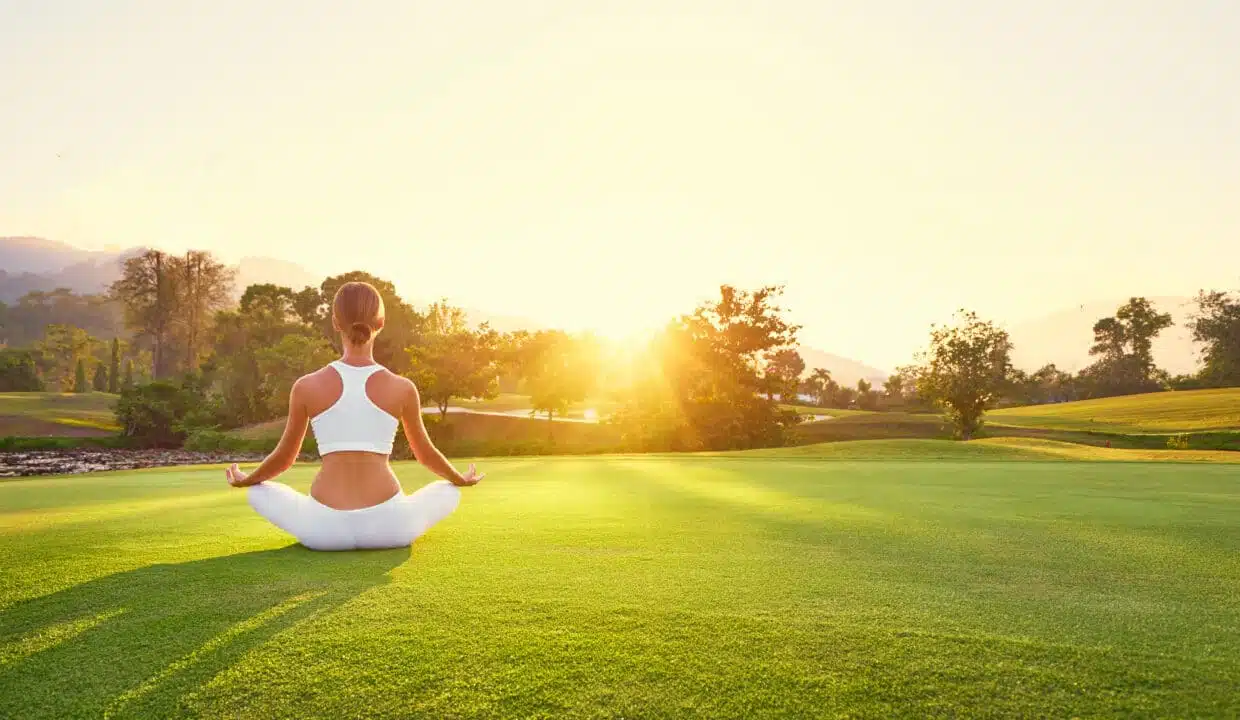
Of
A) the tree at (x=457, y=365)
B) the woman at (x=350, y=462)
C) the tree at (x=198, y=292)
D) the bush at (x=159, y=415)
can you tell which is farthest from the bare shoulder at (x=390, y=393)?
the tree at (x=198, y=292)

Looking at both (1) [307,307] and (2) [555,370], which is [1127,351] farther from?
(1) [307,307]

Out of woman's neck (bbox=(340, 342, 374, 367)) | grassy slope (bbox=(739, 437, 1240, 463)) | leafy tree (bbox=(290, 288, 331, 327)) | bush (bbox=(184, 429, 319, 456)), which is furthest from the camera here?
leafy tree (bbox=(290, 288, 331, 327))

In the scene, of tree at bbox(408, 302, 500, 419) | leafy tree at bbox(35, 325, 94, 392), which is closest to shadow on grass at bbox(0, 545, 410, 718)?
tree at bbox(408, 302, 500, 419)

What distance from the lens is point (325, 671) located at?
9.07 feet

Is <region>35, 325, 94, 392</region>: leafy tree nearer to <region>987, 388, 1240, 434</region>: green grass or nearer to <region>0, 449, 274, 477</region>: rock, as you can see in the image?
<region>0, 449, 274, 477</region>: rock

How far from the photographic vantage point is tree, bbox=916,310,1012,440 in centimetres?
3825

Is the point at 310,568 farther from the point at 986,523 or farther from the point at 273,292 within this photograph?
the point at 273,292

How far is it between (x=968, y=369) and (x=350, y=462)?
4006cm

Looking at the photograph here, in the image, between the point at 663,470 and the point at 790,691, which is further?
the point at 663,470

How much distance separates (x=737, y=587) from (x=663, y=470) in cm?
1211

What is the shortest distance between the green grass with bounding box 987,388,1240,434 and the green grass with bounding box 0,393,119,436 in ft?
243

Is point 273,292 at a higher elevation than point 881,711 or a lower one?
higher

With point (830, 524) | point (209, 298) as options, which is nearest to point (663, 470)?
point (830, 524)

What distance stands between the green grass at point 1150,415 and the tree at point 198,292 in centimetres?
8203
